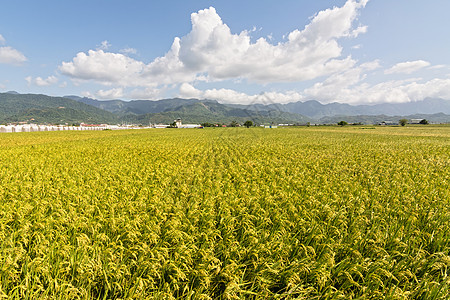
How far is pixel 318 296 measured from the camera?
11.8 ft

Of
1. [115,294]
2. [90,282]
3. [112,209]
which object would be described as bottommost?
[115,294]

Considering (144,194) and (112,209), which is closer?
(112,209)

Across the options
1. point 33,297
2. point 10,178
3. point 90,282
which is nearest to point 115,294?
point 90,282

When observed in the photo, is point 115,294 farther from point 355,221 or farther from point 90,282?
point 355,221

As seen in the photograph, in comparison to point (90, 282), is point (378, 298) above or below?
below

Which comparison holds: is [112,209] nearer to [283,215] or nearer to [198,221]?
[198,221]

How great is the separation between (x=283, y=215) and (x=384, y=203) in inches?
177

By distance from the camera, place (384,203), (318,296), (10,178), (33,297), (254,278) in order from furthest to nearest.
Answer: (10,178) → (384,203) → (254,278) → (318,296) → (33,297)

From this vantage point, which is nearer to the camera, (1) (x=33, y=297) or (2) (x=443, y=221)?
(1) (x=33, y=297)

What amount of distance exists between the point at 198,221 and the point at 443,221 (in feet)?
25.1

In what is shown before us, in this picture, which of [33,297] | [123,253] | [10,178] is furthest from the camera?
[10,178]

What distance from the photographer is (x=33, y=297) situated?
3.38 m

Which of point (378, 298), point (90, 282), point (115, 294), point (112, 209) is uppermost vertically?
point (112, 209)

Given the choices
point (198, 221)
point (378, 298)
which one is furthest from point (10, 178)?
point (378, 298)
